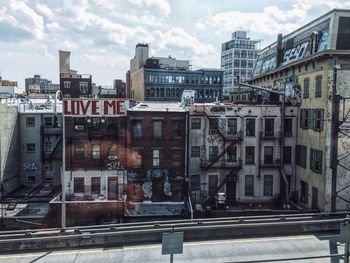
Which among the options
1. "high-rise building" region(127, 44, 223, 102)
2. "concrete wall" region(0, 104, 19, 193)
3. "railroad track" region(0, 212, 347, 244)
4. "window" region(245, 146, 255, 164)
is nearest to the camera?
"railroad track" region(0, 212, 347, 244)

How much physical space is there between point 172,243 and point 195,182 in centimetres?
2542

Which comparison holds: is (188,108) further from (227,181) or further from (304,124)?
(304,124)

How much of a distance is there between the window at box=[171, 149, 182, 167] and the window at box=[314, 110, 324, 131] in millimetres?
12432

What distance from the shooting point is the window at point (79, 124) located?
3092 cm

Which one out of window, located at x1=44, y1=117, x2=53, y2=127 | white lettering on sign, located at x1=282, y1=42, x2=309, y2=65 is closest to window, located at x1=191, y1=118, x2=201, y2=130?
white lettering on sign, located at x1=282, y1=42, x2=309, y2=65

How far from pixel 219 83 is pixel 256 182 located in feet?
158

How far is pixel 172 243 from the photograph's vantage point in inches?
291

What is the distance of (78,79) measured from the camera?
232 feet

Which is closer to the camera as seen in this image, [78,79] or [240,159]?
[240,159]

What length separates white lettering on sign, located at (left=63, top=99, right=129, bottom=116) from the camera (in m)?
→ 30.7

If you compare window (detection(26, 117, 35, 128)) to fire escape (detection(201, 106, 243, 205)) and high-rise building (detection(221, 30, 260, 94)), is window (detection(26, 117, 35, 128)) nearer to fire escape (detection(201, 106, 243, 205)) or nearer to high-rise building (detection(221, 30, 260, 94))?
fire escape (detection(201, 106, 243, 205))

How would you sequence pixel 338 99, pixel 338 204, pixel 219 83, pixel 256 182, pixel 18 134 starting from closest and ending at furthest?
pixel 338 99 < pixel 338 204 < pixel 256 182 < pixel 18 134 < pixel 219 83

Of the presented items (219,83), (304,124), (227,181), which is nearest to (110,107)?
(227,181)

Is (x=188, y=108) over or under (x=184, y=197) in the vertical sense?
over
